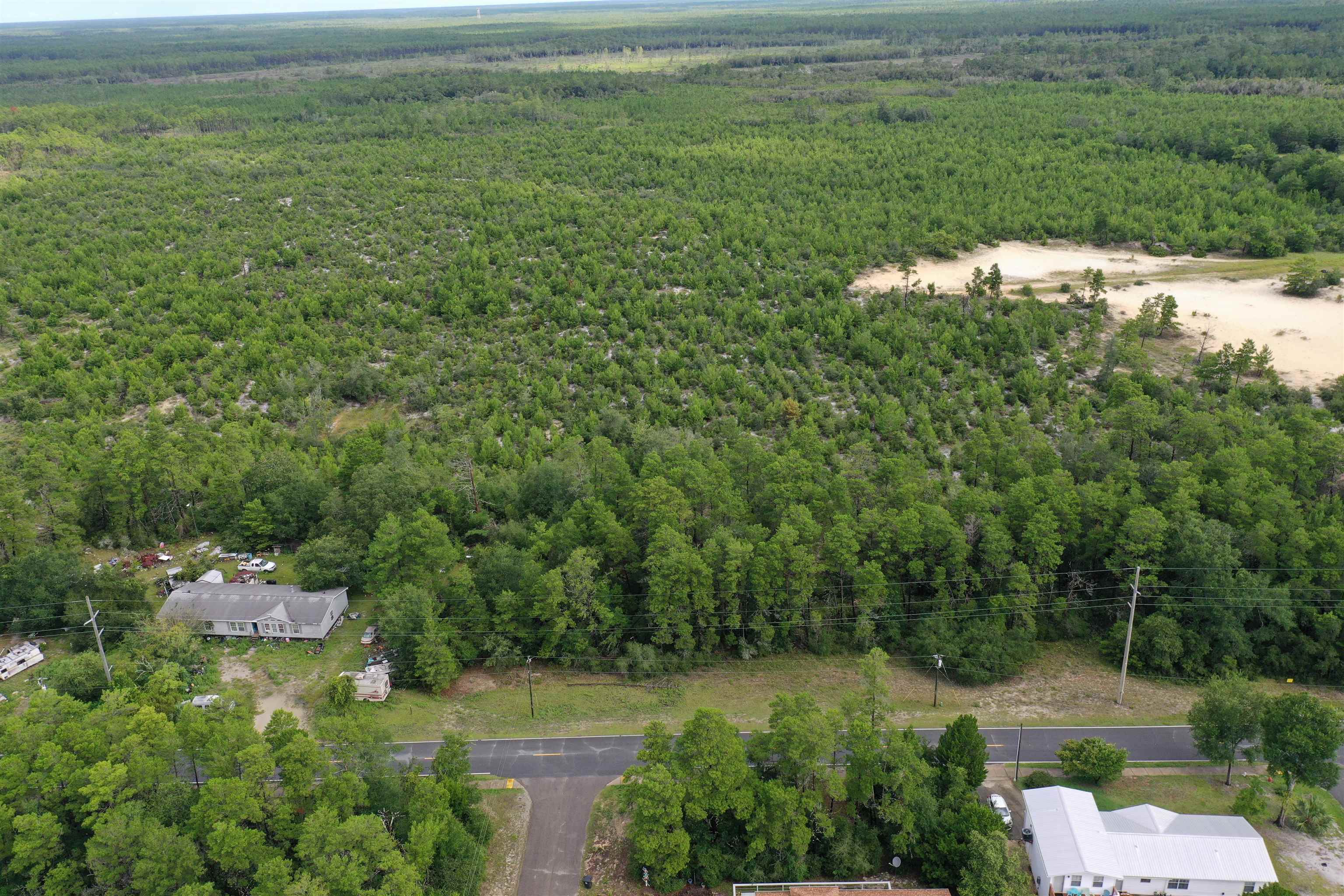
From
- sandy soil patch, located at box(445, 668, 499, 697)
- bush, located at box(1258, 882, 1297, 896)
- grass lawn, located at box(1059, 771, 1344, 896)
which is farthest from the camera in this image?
sandy soil patch, located at box(445, 668, 499, 697)

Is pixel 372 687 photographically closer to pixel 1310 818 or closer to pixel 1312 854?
pixel 1312 854

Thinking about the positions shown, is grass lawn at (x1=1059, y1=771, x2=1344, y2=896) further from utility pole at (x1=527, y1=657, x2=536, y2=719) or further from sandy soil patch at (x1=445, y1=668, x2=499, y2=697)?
sandy soil patch at (x1=445, y1=668, x2=499, y2=697)

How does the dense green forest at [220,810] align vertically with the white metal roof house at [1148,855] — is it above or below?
above

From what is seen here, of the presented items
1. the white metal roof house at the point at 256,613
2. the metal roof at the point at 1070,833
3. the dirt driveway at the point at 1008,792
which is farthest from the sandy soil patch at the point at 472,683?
the metal roof at the point at 1070,833

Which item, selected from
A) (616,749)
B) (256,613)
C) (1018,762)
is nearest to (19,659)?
(256,613)

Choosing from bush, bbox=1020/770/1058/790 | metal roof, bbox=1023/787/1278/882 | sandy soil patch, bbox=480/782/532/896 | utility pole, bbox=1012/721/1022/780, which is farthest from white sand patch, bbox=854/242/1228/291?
sandy soil patch, bbox=480/782/532/896

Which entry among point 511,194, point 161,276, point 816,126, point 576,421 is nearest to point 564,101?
point 816,126

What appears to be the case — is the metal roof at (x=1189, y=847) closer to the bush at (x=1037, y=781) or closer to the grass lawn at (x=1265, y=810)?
the grass lawn at (x=1265, y=810)
